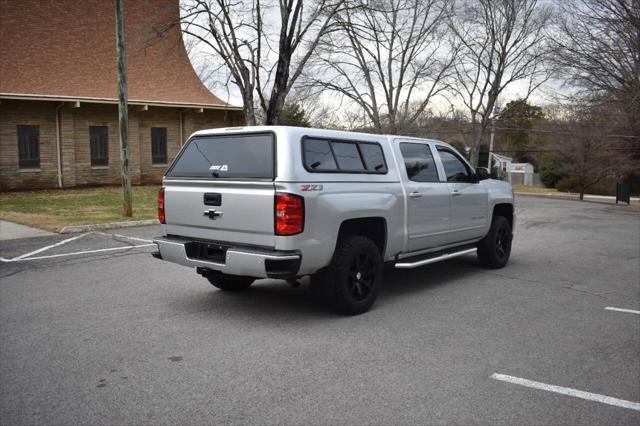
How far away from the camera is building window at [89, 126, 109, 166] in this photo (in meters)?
25.2

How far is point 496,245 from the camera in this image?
348 inches

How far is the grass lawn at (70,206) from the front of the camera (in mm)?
13823

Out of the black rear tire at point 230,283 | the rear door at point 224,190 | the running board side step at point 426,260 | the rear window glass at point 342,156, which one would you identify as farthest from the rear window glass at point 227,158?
the running board side step at point 426,260

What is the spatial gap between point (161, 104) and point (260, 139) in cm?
2121

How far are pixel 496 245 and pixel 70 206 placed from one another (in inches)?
521

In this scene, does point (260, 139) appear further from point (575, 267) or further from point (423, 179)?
point (575, 267)

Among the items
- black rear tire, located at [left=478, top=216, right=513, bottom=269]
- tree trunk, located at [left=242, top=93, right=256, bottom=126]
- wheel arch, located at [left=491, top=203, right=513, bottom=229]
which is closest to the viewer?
black rear tire, located at [left=478, top=216, right=513, bottom=269]

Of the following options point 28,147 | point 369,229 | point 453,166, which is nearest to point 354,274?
point 369,229

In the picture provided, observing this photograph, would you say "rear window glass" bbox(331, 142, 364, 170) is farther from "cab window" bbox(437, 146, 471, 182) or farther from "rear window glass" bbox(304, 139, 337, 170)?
"cab window" bbox(437, 146, 471, 182)

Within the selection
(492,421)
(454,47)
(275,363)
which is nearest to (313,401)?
(275,363)

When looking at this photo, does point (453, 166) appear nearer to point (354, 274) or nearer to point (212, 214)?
point (354, 274)

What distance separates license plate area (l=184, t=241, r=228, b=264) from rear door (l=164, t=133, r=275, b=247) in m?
0.09

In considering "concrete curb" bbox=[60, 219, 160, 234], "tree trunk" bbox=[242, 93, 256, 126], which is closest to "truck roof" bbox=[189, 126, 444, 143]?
"concrete curb" bbox=[60, 219, 160, 234]

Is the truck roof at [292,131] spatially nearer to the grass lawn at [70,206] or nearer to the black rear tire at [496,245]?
the black rear tire at [496,245]
